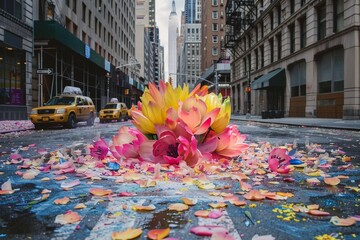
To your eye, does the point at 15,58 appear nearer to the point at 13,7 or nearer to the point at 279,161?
the point at 13,7

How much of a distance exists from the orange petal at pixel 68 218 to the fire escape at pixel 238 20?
44.0 m

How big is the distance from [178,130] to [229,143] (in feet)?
2.42

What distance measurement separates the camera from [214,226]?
2.06 metres

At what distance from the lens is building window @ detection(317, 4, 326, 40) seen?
25.5 metres

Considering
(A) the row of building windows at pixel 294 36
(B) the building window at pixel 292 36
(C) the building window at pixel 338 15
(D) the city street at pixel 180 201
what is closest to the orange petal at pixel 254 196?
(D) the city street at pixel 180 201

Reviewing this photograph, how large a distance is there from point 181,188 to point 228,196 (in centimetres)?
50

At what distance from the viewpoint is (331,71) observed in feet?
80.4

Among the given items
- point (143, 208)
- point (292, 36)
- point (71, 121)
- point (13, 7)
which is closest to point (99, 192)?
point (143, 208)

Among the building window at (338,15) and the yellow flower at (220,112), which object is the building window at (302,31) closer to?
the building window at (338,15)

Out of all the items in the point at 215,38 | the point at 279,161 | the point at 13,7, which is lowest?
the point at 279,161

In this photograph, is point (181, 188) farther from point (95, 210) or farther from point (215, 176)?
point (95, 210)

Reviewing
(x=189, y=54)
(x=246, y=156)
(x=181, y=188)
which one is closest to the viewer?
(x=181, y=188)

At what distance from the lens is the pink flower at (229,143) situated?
3.81 m

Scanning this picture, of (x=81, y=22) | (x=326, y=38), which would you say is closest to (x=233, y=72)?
(x=81, y=22)
